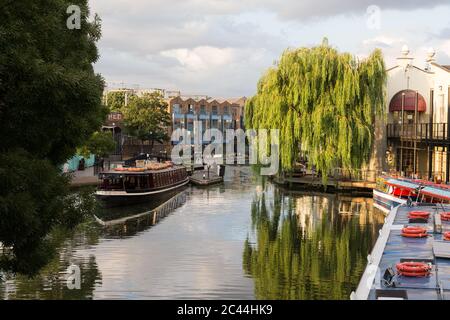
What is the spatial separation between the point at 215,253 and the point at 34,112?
52.2 feet

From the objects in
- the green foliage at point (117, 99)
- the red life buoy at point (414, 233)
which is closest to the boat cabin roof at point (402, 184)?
the red life buoy at point (414, 233)

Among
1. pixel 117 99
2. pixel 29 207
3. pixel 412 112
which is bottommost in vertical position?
pixel 29 207

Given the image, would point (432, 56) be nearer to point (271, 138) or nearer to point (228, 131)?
point (271, 138)

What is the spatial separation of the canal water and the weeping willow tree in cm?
508

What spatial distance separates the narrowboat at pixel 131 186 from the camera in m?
40.1

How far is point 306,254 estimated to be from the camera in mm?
25375

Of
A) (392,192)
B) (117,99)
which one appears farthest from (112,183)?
(117,99)

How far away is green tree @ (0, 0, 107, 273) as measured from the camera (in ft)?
32.4

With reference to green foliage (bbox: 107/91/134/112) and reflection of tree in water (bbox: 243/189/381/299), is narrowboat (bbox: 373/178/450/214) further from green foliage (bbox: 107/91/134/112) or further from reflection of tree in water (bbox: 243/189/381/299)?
green foliage (bbox: 107/91/134/112)

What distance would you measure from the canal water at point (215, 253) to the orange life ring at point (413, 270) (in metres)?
4.61

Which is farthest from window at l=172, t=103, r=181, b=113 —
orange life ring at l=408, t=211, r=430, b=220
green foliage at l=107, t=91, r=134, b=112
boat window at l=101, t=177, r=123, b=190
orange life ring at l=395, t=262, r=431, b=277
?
orange life ring at l=395, t=262, r=431, b=277

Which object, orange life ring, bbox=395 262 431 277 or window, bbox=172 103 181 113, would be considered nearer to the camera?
orange life ring, bbox=395 262 431 277

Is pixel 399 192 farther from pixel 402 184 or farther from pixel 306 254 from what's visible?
pixel 306 254

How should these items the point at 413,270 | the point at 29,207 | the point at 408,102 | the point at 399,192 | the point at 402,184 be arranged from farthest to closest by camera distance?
1. the point at 408,102
2. the point at 402,184
3. the point at 399,192
4. the point at 413,270
5. the point at 29,207
